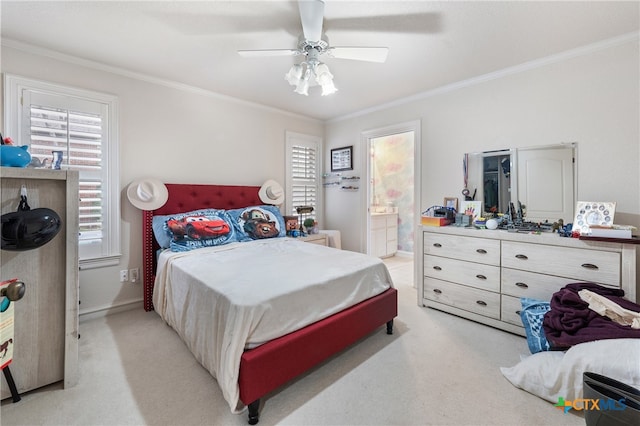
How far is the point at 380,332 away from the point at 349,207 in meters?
2.32

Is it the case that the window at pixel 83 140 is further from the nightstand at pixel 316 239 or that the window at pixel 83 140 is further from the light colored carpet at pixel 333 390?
the nightstand at pixel 316 239

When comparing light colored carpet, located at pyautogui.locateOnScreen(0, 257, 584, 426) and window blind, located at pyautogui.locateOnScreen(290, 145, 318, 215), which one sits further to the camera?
window blind, located at pyautogui.locateOnScreen(290, 145, 318, 215)

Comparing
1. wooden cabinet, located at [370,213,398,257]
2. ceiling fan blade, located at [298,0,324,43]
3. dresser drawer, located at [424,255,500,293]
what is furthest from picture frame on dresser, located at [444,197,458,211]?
ceiling fan blade, located at [298,0,324,43]

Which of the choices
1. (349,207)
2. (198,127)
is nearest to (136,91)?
(198,127)

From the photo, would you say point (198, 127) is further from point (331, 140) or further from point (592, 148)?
point (592, 148)

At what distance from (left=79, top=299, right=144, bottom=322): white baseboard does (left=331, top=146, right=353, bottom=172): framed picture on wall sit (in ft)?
10.6

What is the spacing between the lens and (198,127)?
3318mm

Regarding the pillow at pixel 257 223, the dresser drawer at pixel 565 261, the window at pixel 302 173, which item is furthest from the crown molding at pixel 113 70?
the dresser drawer at pixel 565 261

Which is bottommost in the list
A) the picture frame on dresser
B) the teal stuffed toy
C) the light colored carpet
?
the light colored carpet

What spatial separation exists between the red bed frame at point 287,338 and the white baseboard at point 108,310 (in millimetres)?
178

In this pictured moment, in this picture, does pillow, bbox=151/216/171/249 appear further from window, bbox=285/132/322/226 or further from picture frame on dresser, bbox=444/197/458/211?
picture frame on dresser, bbox=444/197/458/211

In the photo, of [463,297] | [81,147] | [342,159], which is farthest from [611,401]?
[81,147]

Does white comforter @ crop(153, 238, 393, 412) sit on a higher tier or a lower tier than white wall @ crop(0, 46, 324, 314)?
lower

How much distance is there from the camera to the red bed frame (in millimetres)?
1425
